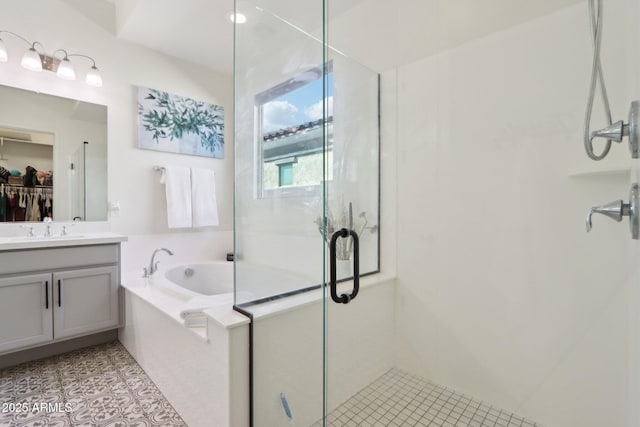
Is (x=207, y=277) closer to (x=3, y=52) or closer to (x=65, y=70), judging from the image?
(x=65, y=70)

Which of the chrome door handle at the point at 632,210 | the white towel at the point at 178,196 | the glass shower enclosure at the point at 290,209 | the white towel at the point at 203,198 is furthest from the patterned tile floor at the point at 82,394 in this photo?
the chrome door handle at the point at 632,210

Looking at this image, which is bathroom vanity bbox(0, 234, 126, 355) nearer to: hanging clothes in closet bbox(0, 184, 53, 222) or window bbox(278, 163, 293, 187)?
hanging clothes in closet bbox(0, 184, 53, 222)

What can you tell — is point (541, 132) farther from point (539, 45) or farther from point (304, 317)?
point (304, 317)

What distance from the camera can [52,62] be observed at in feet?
7.75

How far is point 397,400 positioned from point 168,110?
3013 mm

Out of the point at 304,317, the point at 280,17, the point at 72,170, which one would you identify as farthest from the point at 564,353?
the point at 72,170

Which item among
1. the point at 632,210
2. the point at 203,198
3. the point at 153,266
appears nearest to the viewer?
the point at 632,210

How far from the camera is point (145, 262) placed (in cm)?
280

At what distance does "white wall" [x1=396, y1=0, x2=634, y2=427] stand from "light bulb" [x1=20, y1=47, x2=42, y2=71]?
2.59m

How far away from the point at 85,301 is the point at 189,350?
1.21m

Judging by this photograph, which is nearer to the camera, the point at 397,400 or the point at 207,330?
the point at 207,330

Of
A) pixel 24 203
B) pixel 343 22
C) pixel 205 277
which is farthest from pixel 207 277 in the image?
pixel 343 22

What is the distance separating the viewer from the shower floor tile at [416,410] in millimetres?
1600

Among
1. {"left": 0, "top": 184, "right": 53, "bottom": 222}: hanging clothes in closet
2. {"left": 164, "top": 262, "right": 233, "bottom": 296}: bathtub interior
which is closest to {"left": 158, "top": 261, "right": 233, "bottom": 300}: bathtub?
{"left": 164, "top": 262, "right": 233, "bottom": 296}: bathtub interior
